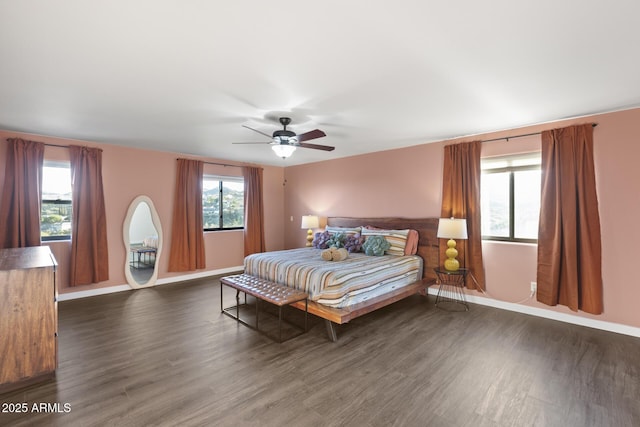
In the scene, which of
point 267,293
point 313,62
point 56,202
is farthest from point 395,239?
point 56,202

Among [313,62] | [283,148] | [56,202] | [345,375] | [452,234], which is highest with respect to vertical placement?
[313,62]

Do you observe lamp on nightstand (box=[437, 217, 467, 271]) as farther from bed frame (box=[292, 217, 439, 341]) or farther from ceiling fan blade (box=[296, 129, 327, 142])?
ceiling fan blade (box=[296, 129, 327, 142])

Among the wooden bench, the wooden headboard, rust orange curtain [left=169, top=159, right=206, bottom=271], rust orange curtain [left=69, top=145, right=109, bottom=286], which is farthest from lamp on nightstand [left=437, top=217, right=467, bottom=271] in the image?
rust orange curtain [left=69, top=145, right=109, bottom=286]

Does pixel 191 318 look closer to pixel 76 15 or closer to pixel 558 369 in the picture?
pixel 76 15

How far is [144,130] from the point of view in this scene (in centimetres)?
384

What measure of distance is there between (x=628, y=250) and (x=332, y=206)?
4306mm

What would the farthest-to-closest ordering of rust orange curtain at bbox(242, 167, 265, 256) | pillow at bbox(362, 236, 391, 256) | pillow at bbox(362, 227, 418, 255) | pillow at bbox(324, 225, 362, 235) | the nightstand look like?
rust orange curtain at bbox(242, 167, 265, 256) < pillow at bbox(324, 225, 362, 235) < pillow at bbox(362, 227, 418, 255) < pillow at bbox(362, 236, 391, 256) < the nightstand

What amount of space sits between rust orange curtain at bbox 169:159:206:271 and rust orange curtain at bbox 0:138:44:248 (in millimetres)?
1833

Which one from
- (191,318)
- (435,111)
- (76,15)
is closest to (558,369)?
(435,111)

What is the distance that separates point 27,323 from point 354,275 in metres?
2.87

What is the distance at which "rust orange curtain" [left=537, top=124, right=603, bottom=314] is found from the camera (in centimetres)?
319

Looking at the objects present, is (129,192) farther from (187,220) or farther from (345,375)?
(345,375)

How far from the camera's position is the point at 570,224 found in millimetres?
3271

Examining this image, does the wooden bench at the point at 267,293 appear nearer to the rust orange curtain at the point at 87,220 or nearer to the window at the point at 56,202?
the rust orange curtain at the point at 87,220
